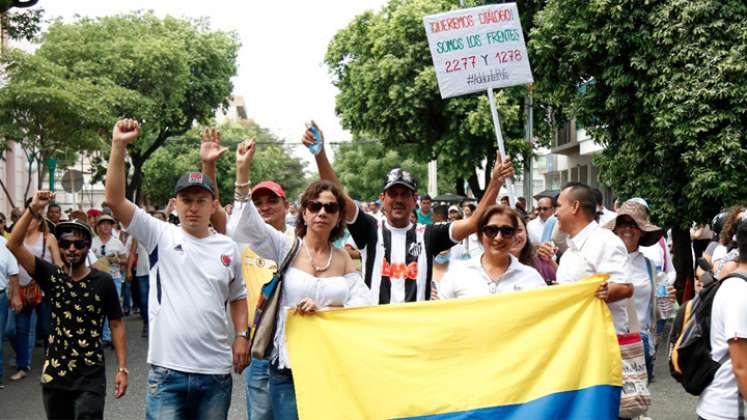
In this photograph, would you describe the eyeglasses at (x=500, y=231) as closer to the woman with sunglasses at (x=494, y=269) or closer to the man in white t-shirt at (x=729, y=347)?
the woman with sunglasses at (x=494, y=269)

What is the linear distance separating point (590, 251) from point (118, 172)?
2702mm

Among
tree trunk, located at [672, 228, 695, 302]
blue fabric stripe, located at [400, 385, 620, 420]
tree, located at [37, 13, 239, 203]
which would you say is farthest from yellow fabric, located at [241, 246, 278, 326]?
tree, located at [37, 13, 239, 203]

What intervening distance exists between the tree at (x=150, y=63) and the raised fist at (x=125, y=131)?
71.1 ft

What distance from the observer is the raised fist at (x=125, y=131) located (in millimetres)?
4758

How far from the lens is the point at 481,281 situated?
5.05m

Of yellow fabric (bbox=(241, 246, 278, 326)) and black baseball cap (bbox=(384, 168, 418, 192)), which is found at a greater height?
black baseball cap (bbox=(384, 168, 418, 192))

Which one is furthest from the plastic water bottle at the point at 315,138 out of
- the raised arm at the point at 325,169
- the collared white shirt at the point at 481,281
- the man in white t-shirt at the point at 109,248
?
the man in white t-shirt at the point at 109,248

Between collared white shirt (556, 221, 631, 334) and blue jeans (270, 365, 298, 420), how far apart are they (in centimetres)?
184

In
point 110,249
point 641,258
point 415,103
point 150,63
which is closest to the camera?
point 641,258

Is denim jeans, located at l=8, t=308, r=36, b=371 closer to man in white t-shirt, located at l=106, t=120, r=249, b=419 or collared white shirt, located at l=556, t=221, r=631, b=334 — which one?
man in white t-shirt, located at l=106, t=120, r=249, b=419

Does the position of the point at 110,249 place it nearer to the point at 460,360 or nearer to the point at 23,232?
the point at 23,232

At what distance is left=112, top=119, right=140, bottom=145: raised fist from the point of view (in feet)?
15.6

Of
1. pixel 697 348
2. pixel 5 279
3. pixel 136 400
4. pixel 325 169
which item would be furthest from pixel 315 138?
pixel 5 279

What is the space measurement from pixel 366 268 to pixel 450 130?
29.7 metres
